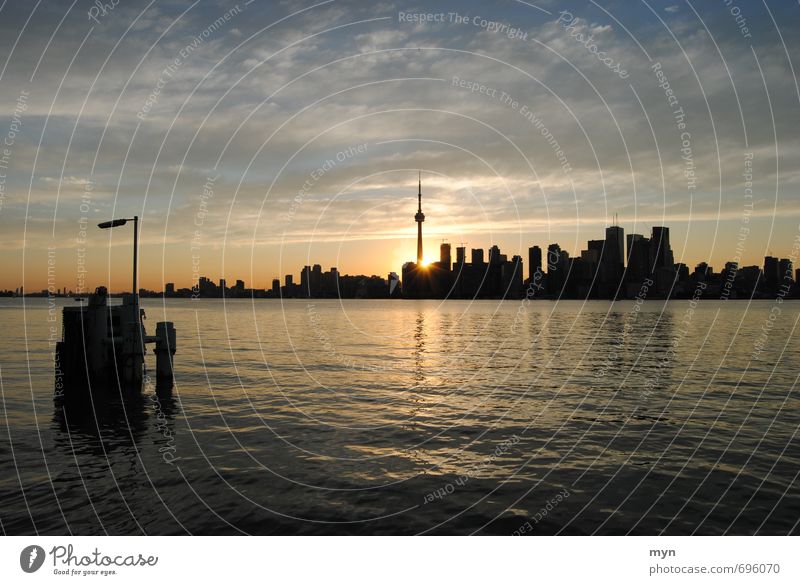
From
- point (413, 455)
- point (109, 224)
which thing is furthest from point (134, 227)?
point (413, 455)

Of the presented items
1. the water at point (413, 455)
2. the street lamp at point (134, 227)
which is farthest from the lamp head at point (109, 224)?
the water at point (413, 455)

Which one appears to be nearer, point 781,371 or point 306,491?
point 306,491

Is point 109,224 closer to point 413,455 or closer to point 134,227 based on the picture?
point 134,227

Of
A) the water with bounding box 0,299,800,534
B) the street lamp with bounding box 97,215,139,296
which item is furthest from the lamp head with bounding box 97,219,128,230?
the water with bounding box 0,299,800,534

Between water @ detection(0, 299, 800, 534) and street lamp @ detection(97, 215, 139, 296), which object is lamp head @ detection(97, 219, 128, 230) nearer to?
street lamp @ detection(97, 215, 139, 296)

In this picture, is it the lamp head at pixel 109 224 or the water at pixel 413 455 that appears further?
the lamp head at pixel 109 224

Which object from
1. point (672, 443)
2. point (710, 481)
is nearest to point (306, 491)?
point (710, 481)

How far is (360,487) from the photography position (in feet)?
48.8

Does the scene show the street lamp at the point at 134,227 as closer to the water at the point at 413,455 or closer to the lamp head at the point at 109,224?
the lamp head at the point at 109,224

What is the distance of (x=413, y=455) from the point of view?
1809 cm

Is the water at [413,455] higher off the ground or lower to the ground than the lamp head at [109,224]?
lower

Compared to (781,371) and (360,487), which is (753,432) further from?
(781,371)

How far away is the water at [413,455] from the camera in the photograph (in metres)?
12.9

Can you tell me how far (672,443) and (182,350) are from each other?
146 ft
